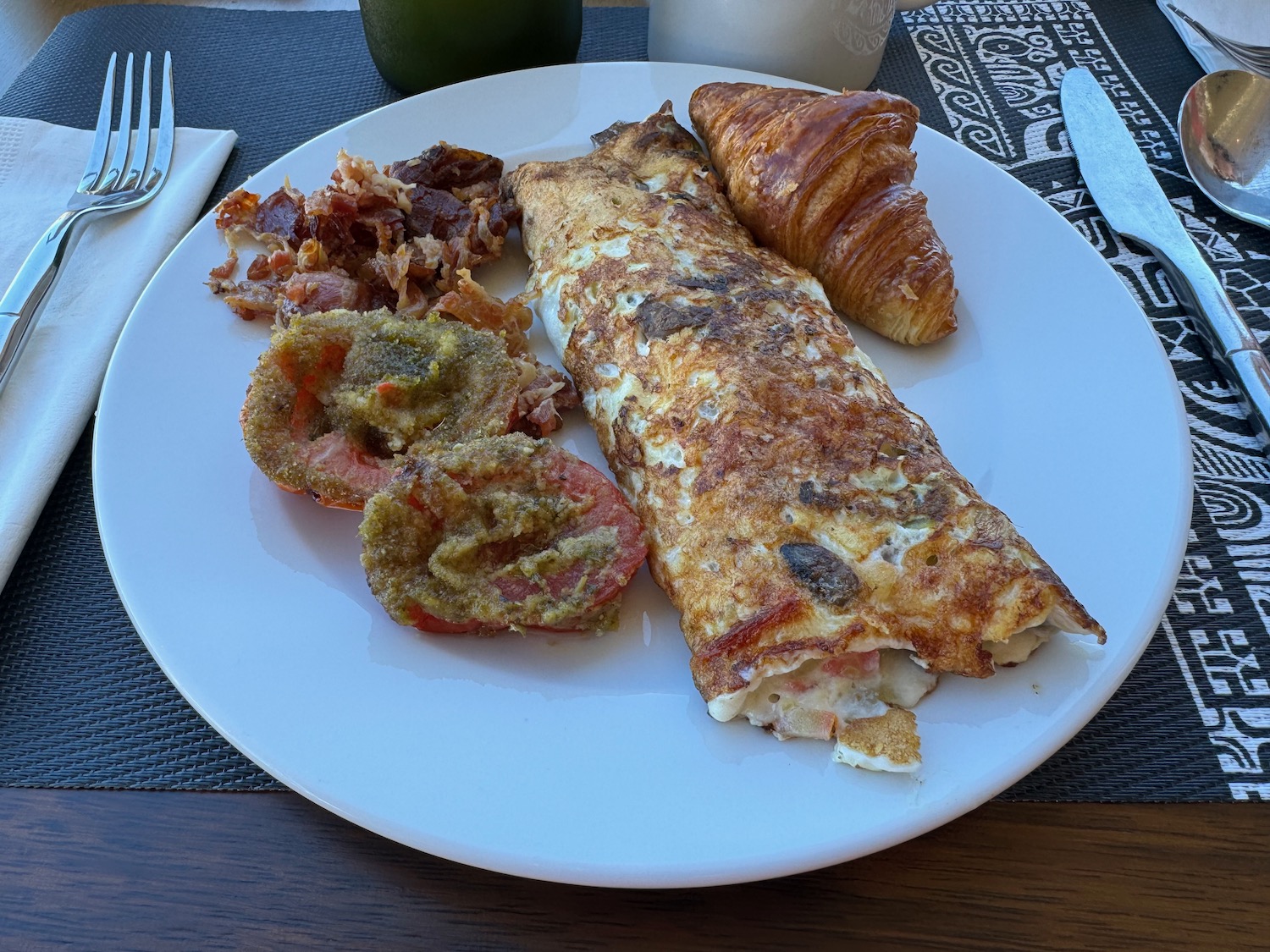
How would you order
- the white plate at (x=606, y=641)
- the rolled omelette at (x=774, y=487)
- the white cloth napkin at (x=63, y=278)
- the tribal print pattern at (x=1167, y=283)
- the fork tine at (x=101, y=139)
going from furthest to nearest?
1. the fork tine at (x=101, y=139)
2. the white cloth napkin at (x=63, y=278)
3. the tribal print pattern at (x=1167, y=283)
4. the rolled omelette at (x=774, y=487)
5. the white plate at (x=606, y=641)

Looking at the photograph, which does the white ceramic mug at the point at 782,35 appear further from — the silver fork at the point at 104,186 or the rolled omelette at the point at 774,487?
the silver fork at the point at 104,186

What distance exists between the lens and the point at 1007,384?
1859 mm

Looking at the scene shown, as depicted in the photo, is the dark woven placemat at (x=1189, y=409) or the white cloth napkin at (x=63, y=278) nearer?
the dark woven placemat at (x=1189, y=409)

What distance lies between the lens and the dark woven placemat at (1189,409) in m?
1.40

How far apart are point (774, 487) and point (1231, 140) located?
2.11m

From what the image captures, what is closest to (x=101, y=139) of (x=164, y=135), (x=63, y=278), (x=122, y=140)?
(x=122, y=140)

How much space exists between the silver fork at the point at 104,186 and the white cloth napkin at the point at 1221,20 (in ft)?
10.8

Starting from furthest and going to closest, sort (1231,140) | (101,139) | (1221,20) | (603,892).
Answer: (1221,20), (1231,140), (101,139), (603,892)

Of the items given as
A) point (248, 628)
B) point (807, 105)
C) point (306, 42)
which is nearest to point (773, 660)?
point (248, 628)

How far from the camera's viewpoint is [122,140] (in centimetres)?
245

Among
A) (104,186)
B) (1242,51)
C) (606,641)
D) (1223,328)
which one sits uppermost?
(1242,51)

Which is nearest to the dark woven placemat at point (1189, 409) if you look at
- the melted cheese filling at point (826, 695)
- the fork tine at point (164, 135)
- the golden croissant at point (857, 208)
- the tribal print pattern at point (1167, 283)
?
the tribal print pattern at point (1167, 283)

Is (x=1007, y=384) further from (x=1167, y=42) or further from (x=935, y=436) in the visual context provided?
(x=1167, y=42)

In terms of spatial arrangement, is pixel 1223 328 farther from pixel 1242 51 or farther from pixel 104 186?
pixel 104 186
